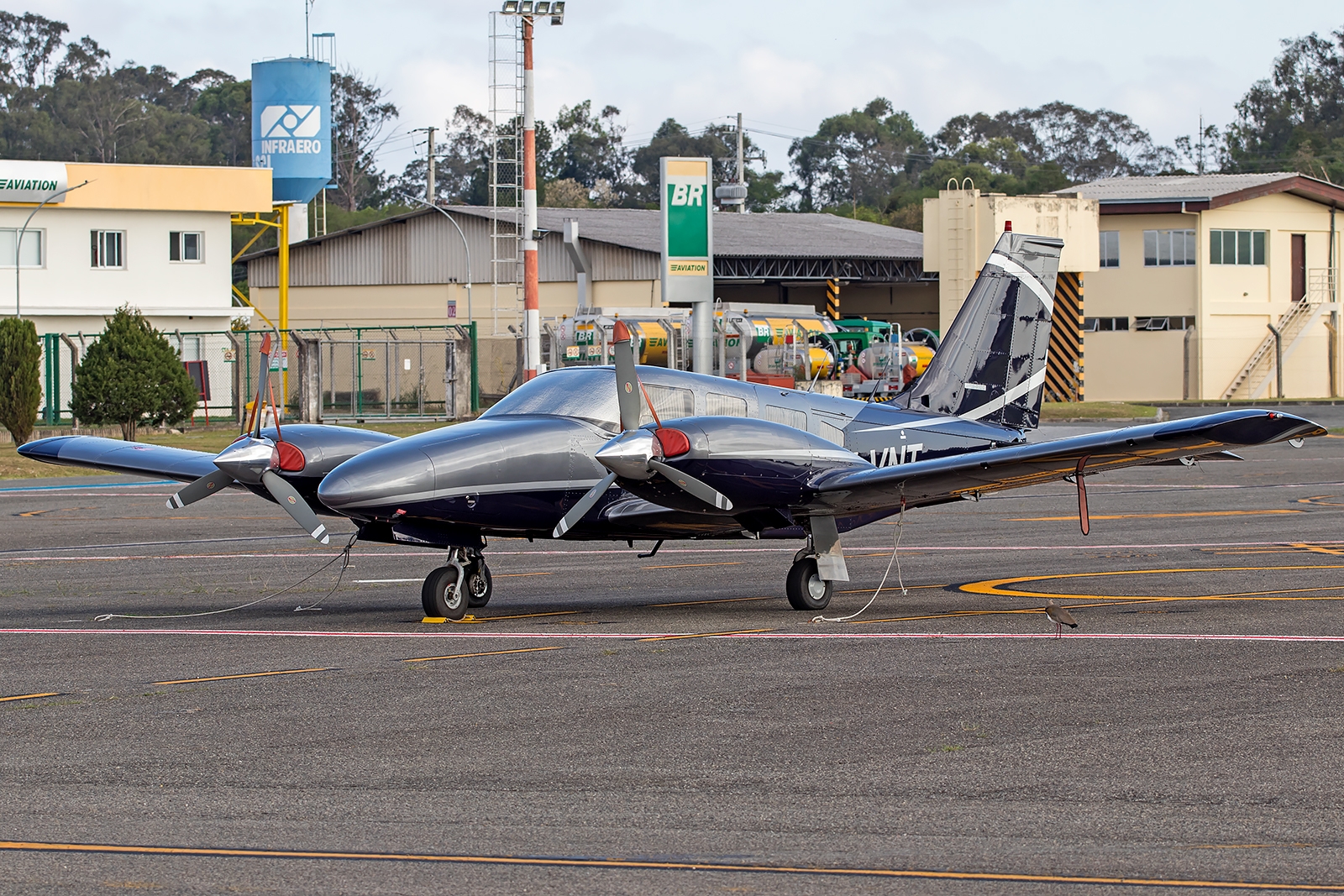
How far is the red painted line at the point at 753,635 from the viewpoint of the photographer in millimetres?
12555

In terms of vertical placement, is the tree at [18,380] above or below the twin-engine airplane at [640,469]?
above

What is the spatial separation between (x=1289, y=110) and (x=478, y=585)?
129412 millimetres

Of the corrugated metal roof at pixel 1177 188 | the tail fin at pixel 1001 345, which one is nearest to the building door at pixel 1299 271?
the corrugated metal roof at pixel 1177 188

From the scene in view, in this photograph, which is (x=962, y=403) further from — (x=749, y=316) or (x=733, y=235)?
(x=733, y=235)

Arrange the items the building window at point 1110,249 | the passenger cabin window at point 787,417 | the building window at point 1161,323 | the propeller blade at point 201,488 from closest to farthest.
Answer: the propeller blade at point 201,488, the passenger cabin window at point 787,417, the building window at point 1161,323, the building window at point 1110,249

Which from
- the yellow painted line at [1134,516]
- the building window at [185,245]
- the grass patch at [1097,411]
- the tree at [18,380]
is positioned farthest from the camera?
the building window at [185,245]

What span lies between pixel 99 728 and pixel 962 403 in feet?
35.3

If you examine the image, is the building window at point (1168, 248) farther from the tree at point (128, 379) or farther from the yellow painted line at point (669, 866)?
the yellow painted line at point (669, 866)

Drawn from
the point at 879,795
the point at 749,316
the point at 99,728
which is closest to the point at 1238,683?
the point at 879,795

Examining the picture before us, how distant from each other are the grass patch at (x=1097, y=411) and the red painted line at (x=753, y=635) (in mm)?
38742

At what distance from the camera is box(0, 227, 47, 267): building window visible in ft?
178

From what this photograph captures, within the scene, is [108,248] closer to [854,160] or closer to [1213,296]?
[1213,296]

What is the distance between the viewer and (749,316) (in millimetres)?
56938

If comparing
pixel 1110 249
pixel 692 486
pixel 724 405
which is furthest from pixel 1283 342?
pixel 692 486
